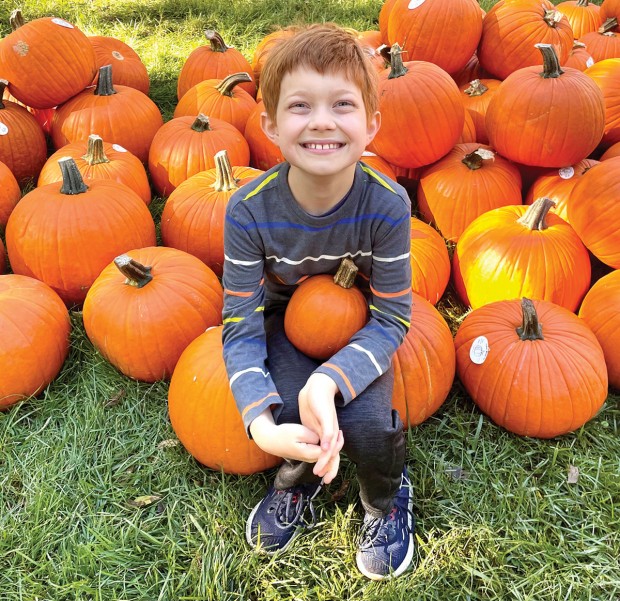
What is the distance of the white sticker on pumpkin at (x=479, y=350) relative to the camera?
2398 millimetres

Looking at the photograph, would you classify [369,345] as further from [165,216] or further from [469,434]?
[165,216]

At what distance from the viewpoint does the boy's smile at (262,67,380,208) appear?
1.70 metres

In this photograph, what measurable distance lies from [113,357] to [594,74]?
127 inches

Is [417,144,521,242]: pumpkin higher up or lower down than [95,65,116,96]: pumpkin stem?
lower down

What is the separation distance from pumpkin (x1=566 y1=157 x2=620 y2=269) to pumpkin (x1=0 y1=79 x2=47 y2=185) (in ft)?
10.5

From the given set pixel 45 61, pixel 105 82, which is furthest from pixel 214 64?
pixel 45 61

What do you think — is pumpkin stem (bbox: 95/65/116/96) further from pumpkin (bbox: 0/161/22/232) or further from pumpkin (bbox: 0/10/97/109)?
pumpkin (bbox: 0/161/22/232)

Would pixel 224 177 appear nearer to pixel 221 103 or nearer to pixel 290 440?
pixel 221 103

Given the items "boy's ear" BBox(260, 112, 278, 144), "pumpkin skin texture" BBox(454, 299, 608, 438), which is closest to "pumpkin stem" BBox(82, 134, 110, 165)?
"boy's ear" BBox(260, 112, 278, 144)

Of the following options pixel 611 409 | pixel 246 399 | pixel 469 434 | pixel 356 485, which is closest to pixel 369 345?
pixel 246 399

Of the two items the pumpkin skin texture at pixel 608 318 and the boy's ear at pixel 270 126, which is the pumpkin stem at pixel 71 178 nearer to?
the boy's ear at pixel 270 126

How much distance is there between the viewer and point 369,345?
1.92m

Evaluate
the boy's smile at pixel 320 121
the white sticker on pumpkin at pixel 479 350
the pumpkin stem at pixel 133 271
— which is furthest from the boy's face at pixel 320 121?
the white sticker on pumpkin at pixel 479 350

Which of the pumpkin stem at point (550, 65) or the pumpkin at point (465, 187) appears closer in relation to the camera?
the pumpkin stem at point (550, 65)
